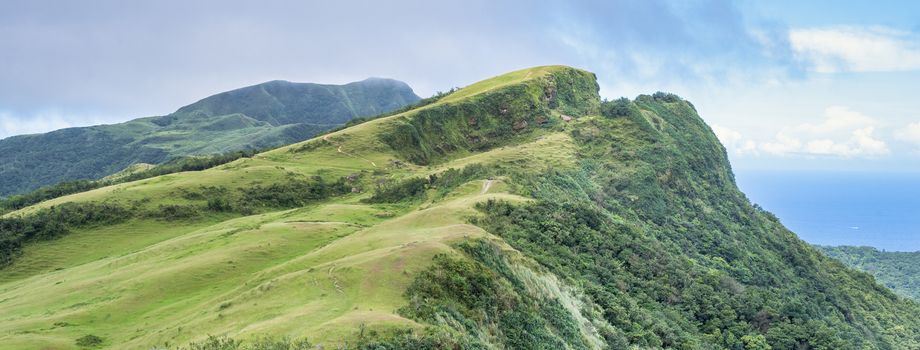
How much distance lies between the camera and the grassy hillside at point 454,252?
114 feet

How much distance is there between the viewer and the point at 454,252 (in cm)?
3750

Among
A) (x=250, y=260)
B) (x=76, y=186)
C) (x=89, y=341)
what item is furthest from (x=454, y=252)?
(x=76, y=186)

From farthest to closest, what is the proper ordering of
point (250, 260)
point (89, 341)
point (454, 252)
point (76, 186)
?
point (76, 186), point (250, 260), point (89, 341), point (454, 252)

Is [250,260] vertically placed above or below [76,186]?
below

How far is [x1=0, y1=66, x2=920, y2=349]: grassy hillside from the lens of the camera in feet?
114

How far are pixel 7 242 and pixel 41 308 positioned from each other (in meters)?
32.9

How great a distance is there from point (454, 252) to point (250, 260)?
25633 mm

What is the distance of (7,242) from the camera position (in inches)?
2874

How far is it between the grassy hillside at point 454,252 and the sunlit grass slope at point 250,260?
24 centimetres

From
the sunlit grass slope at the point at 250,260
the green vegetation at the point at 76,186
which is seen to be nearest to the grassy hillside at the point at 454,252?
the sunlit grass slope at the point at 250,260

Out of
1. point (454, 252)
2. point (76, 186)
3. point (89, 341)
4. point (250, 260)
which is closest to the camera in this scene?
point (454, 252)

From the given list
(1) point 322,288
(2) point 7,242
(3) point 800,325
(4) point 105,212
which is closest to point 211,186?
(4) point 105,212

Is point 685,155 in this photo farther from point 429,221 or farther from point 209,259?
point 209,259

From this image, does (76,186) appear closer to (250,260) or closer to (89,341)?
(250,260)
